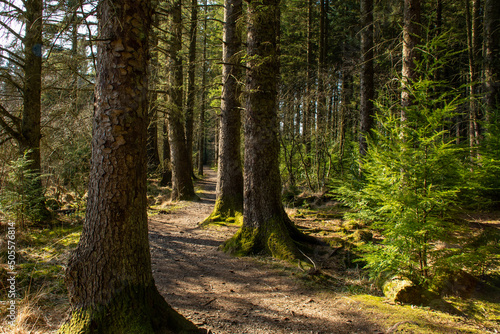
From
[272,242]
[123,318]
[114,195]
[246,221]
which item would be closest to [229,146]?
[246,221]

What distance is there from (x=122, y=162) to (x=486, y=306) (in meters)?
5.01

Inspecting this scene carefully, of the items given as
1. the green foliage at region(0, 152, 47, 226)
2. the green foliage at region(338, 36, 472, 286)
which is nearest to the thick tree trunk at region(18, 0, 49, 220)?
the green foliage at region(0, 152, 47, 226)

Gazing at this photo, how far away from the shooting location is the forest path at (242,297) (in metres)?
3.63

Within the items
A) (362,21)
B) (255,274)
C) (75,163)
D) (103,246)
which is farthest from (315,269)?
(362,21)

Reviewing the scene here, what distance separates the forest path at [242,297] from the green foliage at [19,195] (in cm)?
328

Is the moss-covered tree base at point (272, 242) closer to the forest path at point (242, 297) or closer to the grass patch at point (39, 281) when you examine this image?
the forest path at point (242, 297)

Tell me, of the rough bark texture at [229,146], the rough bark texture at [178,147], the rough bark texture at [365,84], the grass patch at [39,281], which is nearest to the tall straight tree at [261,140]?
the rough bark texture at [229,146]

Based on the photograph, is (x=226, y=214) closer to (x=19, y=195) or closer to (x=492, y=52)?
(x=19, y=195)

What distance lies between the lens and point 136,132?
2.92m

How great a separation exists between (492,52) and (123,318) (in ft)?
38.3

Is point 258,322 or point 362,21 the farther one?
point 362,21

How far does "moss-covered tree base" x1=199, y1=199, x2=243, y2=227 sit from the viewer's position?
828cm

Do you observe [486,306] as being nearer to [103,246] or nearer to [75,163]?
[103,246]

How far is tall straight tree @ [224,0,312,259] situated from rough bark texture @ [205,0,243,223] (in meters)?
2.35
